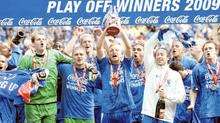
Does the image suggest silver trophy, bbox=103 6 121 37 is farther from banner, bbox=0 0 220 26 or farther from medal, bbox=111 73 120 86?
medal, bbox=111 73 120 86

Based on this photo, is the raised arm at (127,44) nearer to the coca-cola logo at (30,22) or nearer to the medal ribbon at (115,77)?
the medal ribbon at (115,77)

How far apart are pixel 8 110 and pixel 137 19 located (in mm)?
1718

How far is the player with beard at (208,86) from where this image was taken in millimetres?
6574

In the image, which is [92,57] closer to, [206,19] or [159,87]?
[159,87]

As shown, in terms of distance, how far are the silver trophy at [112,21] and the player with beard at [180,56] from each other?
0.61 metres

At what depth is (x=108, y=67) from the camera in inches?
267

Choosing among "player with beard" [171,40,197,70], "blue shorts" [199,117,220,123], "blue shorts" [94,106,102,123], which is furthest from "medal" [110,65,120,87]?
"blue shorts" [199,117,220,123]

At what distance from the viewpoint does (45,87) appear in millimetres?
6902

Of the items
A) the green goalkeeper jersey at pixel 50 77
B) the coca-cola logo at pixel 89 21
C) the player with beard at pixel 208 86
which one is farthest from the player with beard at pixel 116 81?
the player with beard at pixel 208 86

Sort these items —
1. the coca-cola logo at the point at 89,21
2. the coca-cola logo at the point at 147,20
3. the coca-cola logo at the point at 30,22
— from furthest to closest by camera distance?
the coca-cola logo at the point at 30,22, the coca-cola logo at the point at 89,21, the coca-cola logo at the point at 147,20

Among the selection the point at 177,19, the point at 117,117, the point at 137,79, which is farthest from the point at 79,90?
the point at 177,19

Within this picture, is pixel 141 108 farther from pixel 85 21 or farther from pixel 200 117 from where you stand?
pixel 85 21


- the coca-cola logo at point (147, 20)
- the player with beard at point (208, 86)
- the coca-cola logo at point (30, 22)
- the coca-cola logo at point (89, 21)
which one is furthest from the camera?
the coca-cola logo at point (30, 22)

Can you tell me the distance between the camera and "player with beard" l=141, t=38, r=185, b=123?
6648mm
